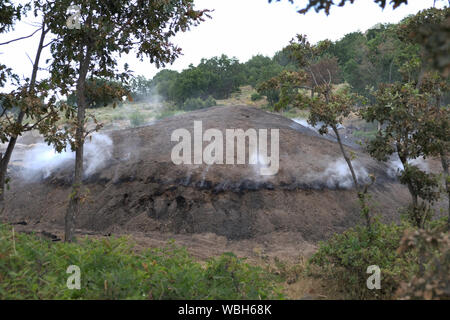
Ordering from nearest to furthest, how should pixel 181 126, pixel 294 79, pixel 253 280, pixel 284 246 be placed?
pixel 253 280 → pixel 294 79 → pixel 284 246 → pixel 181 126

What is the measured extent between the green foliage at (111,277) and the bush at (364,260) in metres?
2.27

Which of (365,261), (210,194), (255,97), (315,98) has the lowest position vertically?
(365,261)

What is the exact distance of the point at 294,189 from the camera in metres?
11.4

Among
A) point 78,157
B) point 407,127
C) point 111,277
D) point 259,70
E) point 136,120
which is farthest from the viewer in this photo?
point 259,70

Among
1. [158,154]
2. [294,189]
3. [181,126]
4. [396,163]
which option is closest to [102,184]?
[158,154]

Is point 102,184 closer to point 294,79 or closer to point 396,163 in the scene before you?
point 294,79

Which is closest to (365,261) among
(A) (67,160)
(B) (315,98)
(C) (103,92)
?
(B) (315,98)

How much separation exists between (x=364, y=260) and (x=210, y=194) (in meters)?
5.51

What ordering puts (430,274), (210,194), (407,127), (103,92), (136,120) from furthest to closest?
(136,120), (210,194), (103,92), (407,127), (430,274)

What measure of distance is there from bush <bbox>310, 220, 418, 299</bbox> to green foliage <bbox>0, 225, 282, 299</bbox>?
227cm

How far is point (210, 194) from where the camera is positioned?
11.2m

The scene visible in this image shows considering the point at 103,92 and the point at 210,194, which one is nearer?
the point at 103,92

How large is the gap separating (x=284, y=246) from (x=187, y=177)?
3637 millimetres

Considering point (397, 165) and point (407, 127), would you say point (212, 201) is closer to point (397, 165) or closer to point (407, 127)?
point (407, 127)
